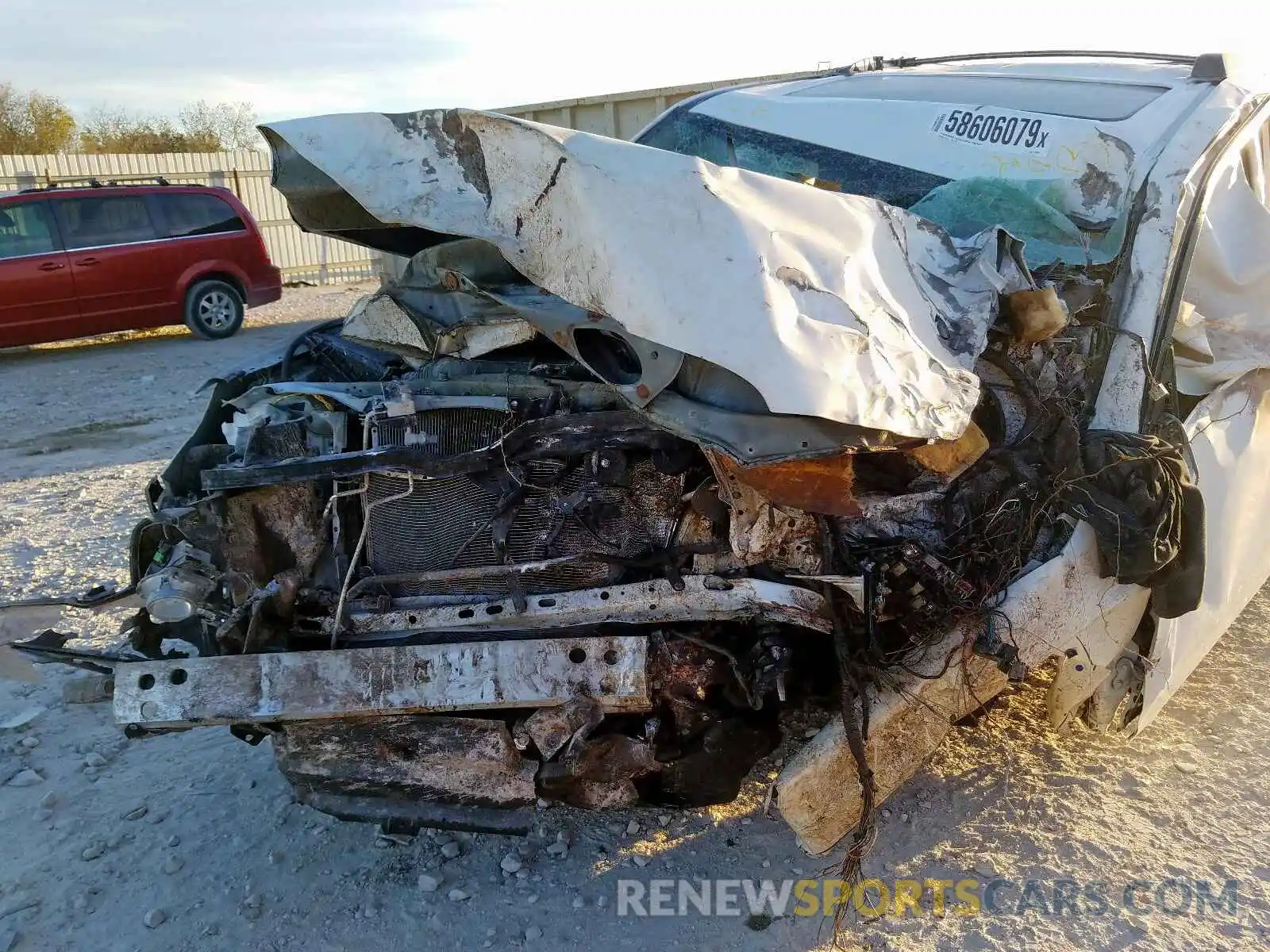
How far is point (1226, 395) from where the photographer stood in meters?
2.89

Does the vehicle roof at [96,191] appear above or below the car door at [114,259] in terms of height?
above

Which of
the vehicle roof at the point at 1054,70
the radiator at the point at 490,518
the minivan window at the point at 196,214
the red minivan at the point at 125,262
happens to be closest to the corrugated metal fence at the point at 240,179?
the minivan window at the point at 196,214

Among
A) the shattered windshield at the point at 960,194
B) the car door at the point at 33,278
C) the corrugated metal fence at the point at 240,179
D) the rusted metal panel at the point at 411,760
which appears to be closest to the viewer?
the rusted metal panel at the point at 411,760

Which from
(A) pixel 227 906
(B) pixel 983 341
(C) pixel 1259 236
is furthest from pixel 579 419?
(C) pixel 1259 236

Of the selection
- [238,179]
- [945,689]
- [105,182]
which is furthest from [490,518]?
[238,179]

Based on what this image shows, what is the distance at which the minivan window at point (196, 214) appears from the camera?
34.4 feet

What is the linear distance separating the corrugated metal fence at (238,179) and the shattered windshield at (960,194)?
1147 centimetres

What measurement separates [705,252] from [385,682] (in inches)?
49.6

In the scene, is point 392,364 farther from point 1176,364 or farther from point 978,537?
point 1176,364

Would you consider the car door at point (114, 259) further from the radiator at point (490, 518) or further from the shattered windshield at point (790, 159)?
the radiator at point (490, 518)

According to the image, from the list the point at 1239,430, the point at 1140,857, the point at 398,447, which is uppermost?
the point at 398,447

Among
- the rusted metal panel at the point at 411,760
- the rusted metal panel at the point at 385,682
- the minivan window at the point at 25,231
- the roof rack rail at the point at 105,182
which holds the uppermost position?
the roof rack rail at the point at 105,182

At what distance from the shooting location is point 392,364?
3273 mm

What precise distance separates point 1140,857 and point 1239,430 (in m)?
1.29
